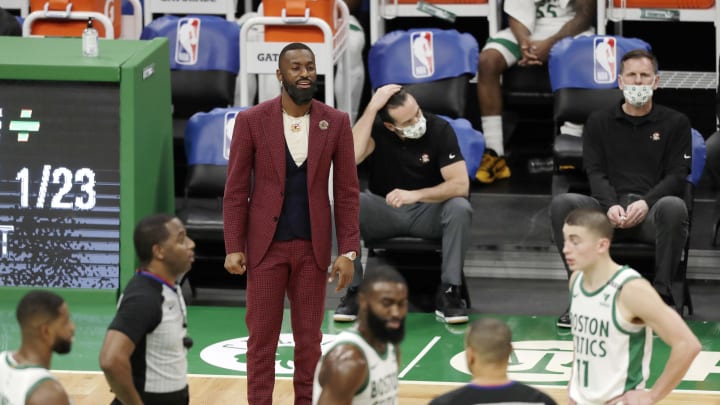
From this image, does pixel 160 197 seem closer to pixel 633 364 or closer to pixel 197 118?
pixel 197 118

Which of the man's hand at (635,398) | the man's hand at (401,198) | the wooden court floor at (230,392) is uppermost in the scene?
the man's hand at (401,198)

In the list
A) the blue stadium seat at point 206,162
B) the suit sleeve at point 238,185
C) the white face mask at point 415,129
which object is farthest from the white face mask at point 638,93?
the suit sleeve at point 238,185

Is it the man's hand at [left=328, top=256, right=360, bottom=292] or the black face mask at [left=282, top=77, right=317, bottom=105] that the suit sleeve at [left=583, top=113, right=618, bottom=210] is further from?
the black face mask at [left=282, top=77, right=317, bottom=105]

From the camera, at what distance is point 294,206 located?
20.0 feet

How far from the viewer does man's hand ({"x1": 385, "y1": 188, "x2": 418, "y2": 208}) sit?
7.97m

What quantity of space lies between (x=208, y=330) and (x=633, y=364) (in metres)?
3.36

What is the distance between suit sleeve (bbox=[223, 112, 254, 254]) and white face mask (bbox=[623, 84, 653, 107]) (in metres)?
2.70

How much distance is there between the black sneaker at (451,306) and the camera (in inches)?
311

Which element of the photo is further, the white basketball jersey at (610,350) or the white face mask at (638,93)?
the white face mask at (638,93)

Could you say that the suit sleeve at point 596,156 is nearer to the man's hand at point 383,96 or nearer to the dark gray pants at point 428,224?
the dark gray pants at point 428,224

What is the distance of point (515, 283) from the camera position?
8.74 m

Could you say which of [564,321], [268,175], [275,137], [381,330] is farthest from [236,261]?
[564,321]

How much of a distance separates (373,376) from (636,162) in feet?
13.2

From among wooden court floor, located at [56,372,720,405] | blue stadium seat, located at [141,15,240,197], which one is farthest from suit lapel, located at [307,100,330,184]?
blue stadium seat, located at [141,15,240,197]
